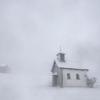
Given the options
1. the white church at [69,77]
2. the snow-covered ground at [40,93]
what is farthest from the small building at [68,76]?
the snow-covered ground at [40,93]

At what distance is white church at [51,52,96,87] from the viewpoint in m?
29.3

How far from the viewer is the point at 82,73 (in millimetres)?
31375

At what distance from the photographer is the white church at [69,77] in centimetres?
2931

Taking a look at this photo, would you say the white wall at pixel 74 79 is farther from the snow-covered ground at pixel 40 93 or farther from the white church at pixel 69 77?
the snow-covered ground at pixel 40 93

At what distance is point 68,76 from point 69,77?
29cm

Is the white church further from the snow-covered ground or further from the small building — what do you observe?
the snow-covered ground

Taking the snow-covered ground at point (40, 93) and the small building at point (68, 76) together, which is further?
the small building at point (68, 76)

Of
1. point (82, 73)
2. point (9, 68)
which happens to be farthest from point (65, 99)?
point (9, 68)

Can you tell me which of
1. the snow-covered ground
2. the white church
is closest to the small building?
the white church

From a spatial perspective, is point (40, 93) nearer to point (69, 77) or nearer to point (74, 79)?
point (69, 77)

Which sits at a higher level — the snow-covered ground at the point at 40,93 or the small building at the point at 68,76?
the small building at the point at 68,76

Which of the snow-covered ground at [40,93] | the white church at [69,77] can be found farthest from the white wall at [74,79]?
the snow-covered ground at [40,93]

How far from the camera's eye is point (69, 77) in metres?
30.0

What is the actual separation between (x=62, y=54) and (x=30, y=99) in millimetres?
21622
